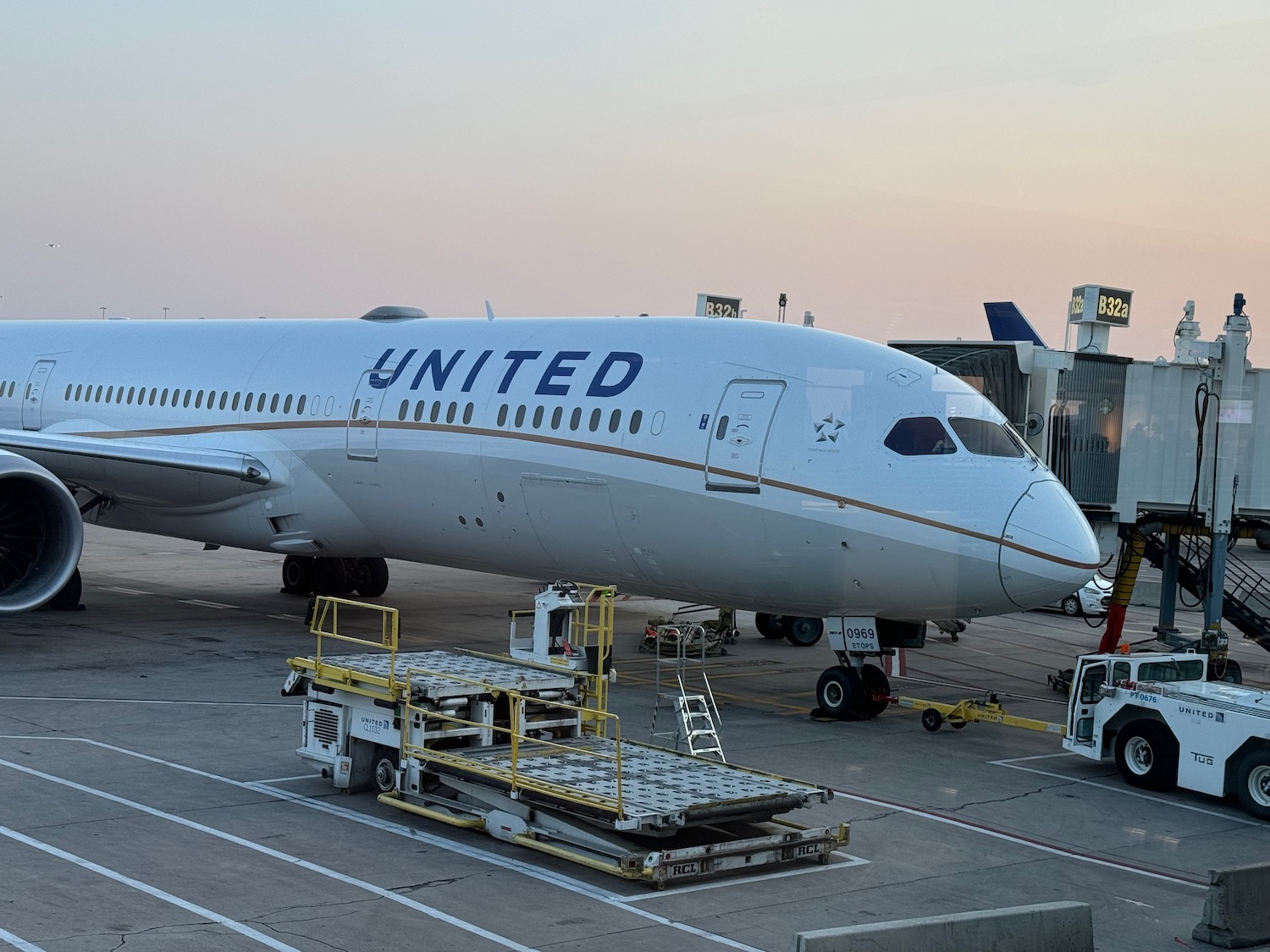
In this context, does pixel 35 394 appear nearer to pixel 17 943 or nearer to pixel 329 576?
pixel 329 576

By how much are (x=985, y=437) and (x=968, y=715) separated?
117 inches

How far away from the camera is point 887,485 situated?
1513 centimetres

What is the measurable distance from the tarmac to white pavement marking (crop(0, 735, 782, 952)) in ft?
0.11

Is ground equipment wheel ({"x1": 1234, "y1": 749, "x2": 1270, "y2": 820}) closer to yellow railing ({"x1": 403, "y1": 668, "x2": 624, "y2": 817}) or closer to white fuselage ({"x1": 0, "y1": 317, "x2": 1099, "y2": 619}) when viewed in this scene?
white fuselage ({"x1": 0, "y1": 317, "x2": 1099, "y2": 619})

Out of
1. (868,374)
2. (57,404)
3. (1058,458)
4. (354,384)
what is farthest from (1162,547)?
(57,404)

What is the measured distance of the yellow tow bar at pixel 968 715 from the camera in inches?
615

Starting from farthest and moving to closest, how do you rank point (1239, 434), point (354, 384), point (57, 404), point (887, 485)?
1. point (57, 404)
2. point (354, 384)
3. point (1239, 434)
4. point (887, 485)

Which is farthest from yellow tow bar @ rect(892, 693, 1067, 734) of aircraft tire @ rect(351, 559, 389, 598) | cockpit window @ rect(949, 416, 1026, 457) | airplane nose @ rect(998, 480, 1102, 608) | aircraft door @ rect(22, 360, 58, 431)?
aircraft door @ rect(22, 360, 58, 431)

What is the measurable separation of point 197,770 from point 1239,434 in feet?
41.3

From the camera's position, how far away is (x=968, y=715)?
631 inches

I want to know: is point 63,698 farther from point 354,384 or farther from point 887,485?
point 887,485

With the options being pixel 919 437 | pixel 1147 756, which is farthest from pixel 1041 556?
pixel 1147 756

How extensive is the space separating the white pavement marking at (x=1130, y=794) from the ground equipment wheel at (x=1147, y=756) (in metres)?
0.16

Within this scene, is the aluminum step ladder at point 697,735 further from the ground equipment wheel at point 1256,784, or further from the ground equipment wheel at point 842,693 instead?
the ground equipment wheel at point 1256,784
